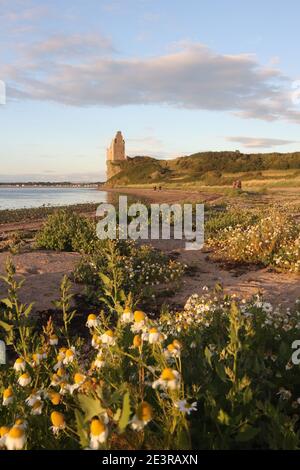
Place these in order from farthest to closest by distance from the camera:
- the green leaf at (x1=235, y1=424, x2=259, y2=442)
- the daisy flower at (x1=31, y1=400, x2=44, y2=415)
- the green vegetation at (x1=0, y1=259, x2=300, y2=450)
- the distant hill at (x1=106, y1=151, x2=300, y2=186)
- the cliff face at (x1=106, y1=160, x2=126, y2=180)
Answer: the cliff face at (x1=106, y1=160, x2=126, y2=180) → the distant hill at (x1=106, y1=151, x2=300, y2=186) → the daisy flower at (x1=31, y1=400, x2=44, y2=415) → the green leaf at (x1=235, y1=424, x2=259, y2=442) → the green vegetation at (x1=0, y1=259, x2=300, y2=450)

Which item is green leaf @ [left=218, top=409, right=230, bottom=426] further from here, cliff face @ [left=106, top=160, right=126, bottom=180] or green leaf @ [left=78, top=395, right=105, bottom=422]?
cliff face @ [left=106, top=160, right=126, bottom=180]

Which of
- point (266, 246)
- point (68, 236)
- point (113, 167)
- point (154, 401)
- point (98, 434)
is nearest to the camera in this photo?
point (98, 434)

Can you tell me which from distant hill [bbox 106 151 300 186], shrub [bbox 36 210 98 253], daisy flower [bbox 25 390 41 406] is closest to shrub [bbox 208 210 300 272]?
shrub [bbox 36 210 98 253]

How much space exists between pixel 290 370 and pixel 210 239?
10022 millimetres

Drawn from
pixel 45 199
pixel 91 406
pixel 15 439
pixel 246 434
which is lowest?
pixel 246 434

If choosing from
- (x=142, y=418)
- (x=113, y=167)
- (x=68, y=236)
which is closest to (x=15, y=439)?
(x=142, y=418)

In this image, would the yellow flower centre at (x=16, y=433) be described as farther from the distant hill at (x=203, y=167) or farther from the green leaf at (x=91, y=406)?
the distant hill at (x=203, y=167)

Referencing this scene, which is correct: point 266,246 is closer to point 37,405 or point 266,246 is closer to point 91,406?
point 37,405

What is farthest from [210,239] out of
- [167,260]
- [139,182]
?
[139,182]

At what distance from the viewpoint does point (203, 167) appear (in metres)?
96.4

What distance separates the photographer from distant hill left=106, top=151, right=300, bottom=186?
80.6 meters
